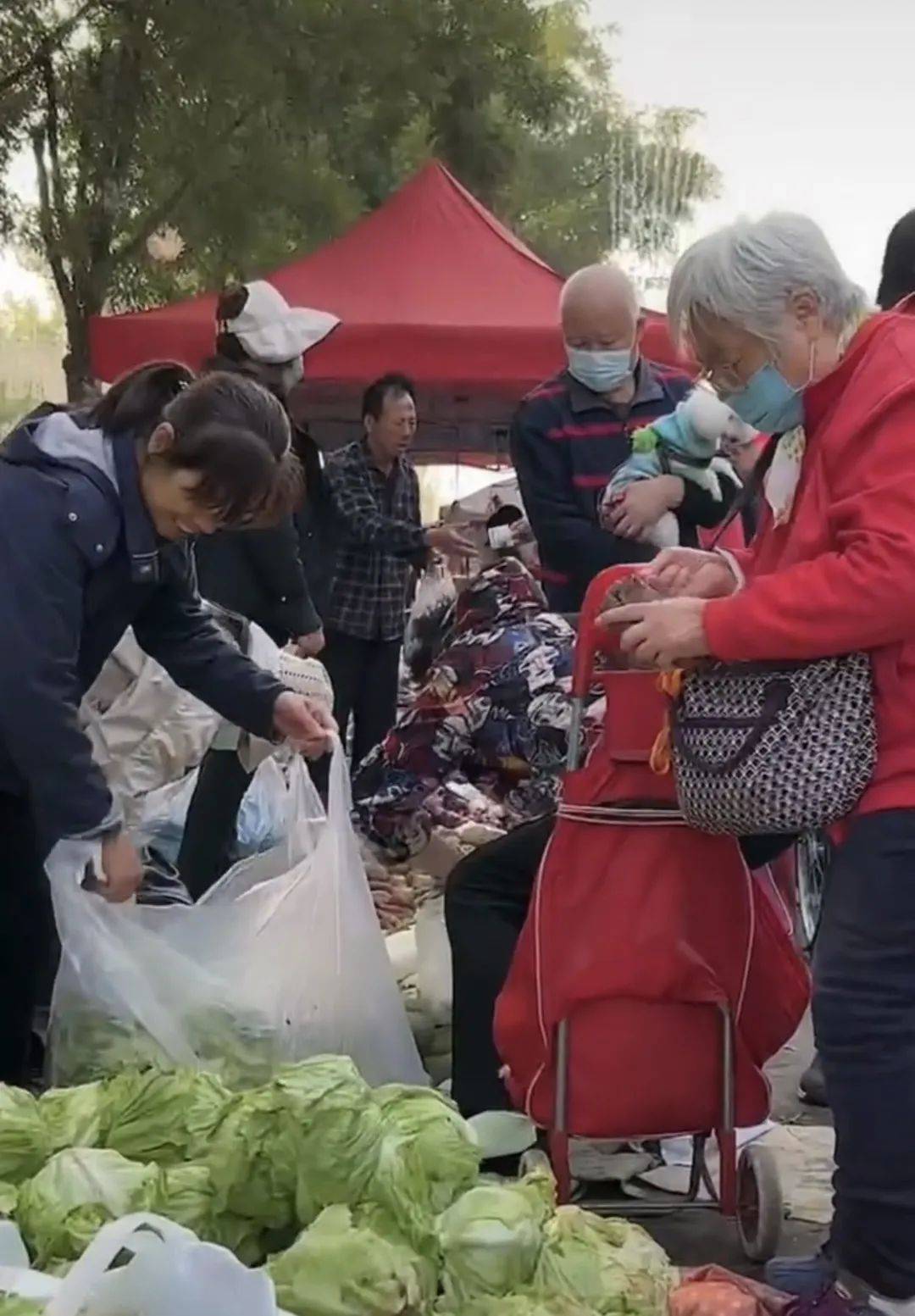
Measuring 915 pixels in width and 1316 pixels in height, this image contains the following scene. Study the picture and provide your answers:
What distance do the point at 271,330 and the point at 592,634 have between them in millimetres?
2227

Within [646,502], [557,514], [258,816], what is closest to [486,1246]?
[646,502]

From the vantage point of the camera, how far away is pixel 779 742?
2.15 meters

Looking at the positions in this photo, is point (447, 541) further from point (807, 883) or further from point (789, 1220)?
point (789, 1220)

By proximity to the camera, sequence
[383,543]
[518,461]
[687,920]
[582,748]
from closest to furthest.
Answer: [687,920]
[582,748]
[518,461]
[383,543]

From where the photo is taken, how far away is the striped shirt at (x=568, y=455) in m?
3.67

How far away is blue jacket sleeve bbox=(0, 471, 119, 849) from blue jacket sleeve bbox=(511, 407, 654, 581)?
1460 millimetres

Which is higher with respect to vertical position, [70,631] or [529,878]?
[70,631]

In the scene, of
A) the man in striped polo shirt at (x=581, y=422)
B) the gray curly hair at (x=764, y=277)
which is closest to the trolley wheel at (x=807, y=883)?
the man in striped polo shirt at (x=581, y=422)

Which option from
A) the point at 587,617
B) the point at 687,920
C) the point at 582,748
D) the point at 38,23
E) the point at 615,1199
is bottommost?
the point at 615,1199

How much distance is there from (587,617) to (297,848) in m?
0.70

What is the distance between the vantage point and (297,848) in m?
2.89

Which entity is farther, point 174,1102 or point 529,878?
point 529,878

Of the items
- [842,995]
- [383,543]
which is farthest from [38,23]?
[842,995]

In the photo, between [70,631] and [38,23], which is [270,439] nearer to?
[70,631]
